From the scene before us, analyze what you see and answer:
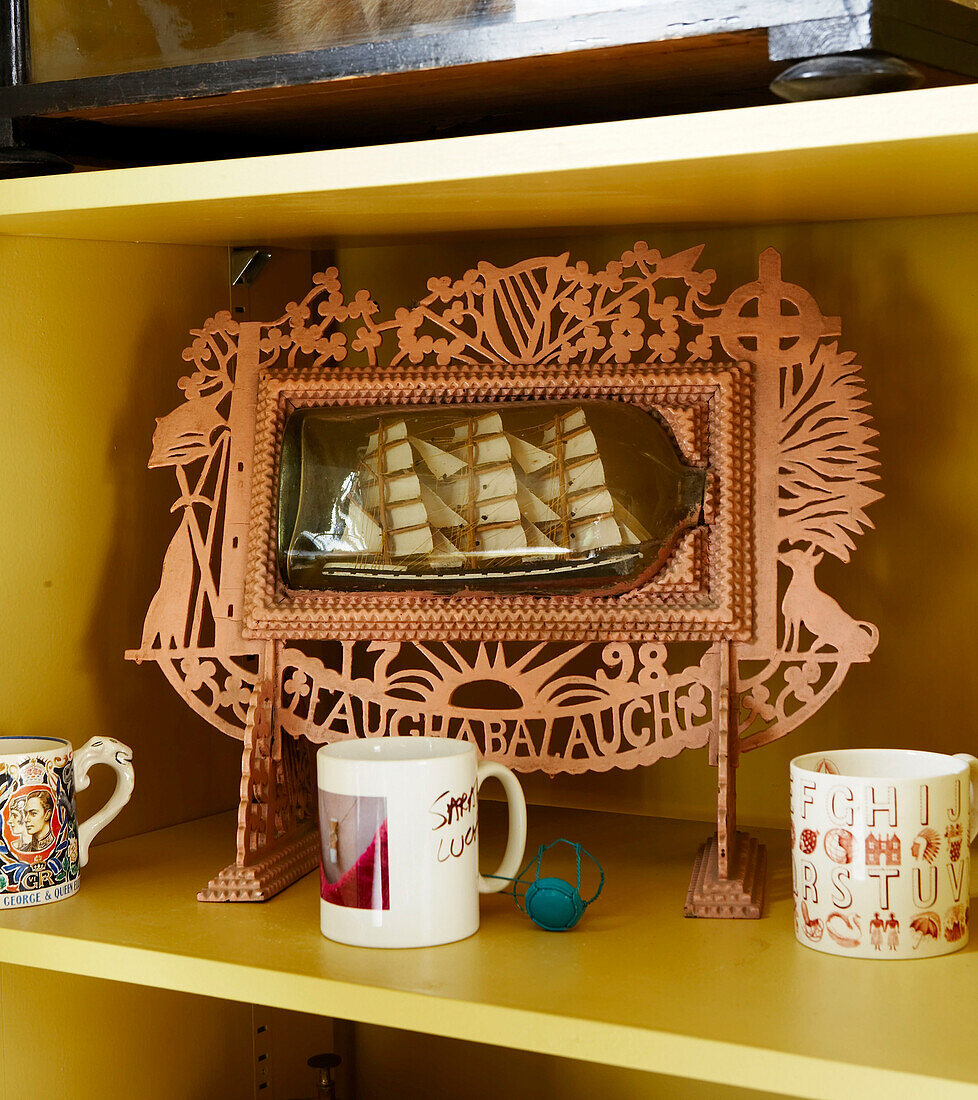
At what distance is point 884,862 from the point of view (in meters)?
0.67

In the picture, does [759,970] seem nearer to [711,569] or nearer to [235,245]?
[711,569]

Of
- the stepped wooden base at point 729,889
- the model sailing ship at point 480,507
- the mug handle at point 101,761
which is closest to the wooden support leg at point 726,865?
the stepped wooden base at point 729,889

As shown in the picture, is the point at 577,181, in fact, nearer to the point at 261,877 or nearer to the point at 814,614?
the point at 814,614

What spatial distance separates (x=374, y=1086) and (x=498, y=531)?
0.63 m

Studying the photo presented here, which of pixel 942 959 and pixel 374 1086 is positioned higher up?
pixel 942 959

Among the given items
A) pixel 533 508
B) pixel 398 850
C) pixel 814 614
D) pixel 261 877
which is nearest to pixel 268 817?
pixel 261 877

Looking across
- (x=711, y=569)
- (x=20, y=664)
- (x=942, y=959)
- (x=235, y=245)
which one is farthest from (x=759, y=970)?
(x=235, y=245)

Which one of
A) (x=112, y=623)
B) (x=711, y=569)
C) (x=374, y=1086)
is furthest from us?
(x=374, y=1086)

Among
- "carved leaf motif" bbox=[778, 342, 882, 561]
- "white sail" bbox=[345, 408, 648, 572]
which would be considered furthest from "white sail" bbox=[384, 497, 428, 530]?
"carved leaf motif" bbox=[778, 342, 882, 561]

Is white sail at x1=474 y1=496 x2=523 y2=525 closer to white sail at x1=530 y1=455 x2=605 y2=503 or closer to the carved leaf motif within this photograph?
white sail at x1=530 y1=455 x2=605 y2=503

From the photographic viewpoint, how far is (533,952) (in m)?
0.71

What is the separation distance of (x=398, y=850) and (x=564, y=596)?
20cm

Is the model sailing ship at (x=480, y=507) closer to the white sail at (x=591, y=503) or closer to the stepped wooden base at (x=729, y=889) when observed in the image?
the white sail at (x=591, y=503)

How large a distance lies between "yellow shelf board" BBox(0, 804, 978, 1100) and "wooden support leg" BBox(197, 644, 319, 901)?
0.05 ft
